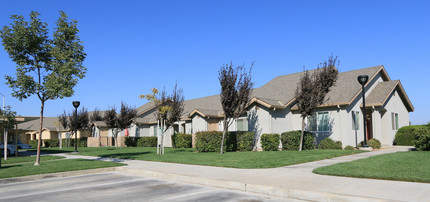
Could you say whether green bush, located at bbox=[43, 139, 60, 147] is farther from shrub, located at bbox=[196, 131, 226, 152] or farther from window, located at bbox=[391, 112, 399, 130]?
window, located at bbox=[391, 112, 399, 130]

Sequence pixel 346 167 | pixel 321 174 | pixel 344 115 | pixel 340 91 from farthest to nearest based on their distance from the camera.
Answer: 1. pixel 340 91
2. pixel 344 115
3. pixel 346 167
4. pixel 321 174

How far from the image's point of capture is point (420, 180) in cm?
871

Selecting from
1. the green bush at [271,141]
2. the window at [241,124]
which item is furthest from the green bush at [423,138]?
the window at [241,124]

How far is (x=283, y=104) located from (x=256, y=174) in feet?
42.9

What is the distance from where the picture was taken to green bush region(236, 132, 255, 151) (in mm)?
22078

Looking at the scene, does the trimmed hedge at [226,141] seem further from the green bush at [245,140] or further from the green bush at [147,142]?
the green bush at [147,142]

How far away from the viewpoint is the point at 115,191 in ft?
30.6

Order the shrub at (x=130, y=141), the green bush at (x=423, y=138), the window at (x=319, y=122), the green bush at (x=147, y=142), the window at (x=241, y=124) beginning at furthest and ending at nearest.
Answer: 1. the shrub at (x=130, y=141)
2. the green bush at (x=147, y=142)
3. the window at (x=241, y=124)
4. the window at (x=319, y=122)
5. the green bush at (x=423, y=138)

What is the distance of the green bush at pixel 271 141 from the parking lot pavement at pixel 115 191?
10.9 metres

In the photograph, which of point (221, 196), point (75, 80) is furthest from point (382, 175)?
point (75, 80)

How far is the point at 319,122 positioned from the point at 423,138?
6.87 m

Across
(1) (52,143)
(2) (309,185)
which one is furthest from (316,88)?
(1) (52,143)

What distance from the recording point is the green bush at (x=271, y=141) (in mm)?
21047

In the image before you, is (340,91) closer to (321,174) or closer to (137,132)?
(321,174)
